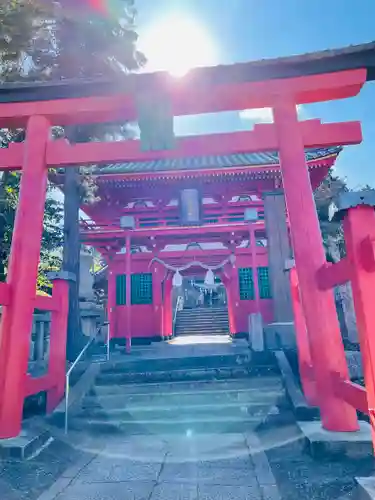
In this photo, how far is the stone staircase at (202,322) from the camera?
2081cm

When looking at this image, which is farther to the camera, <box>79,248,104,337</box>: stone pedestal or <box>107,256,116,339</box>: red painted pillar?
<box>107,256,116,339</box>: red painted pillar

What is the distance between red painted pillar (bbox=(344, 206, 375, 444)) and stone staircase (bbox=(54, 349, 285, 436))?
2.98m

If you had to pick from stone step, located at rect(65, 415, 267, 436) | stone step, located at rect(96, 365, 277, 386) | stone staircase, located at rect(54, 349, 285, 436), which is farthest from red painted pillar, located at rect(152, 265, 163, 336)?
stone step, located at rect(65, 415, 267, 436)

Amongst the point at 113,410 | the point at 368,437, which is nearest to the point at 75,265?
the point at 113,410

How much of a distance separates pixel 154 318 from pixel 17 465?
10.5 metres

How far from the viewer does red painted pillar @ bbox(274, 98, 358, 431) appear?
3838 millimetres

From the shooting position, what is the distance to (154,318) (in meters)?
14.0

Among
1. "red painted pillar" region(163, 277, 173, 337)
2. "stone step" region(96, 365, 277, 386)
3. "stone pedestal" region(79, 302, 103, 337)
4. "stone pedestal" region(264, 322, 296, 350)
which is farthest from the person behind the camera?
"red painted pillar" region(163, 277, 173, 337)

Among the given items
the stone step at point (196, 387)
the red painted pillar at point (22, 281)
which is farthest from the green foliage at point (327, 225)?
the red painted pillar at point (22, 281)

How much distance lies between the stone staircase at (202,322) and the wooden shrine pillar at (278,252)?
1060 cm

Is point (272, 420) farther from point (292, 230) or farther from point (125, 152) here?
point (125, 152)

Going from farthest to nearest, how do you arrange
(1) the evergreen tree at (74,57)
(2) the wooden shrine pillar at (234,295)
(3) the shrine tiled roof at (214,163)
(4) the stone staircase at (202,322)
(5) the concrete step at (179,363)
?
(4) the stone staircase at (202,322) < (2) the wooden shrine pillar at (234,295) < (3) the shrine tiled roof at (214,163) < (1) the evergreen tree at (74,57) < (5) the concrete step at (179,363)

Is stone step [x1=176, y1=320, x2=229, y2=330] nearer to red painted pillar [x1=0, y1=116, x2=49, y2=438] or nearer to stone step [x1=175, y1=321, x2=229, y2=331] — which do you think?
stone step [x1=175, y1=321, x2=229, y2=331]

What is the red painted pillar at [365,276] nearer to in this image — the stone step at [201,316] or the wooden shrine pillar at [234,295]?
the wooden shrine pillar at [234,295]
